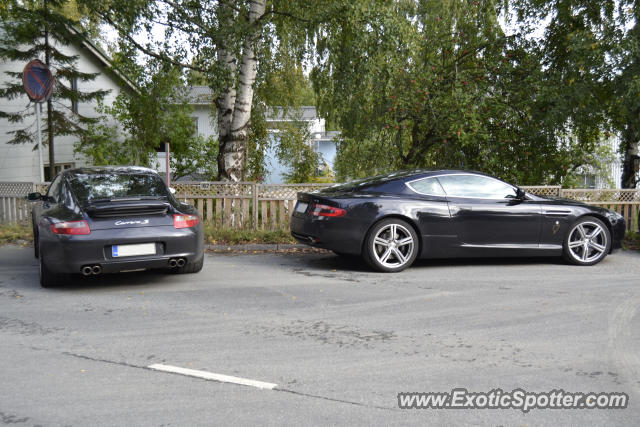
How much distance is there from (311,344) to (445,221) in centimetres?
410

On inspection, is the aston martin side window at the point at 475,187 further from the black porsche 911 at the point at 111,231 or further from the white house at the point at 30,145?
the white house at the point at 30,145

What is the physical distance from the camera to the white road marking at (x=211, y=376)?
443 centimetres

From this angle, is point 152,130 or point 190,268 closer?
point 190,268

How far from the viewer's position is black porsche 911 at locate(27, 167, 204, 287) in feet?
23.3

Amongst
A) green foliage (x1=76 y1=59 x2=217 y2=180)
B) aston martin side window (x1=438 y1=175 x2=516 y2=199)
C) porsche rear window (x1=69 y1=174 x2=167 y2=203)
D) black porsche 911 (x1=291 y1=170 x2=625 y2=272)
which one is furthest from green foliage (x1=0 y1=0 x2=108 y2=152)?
aston martin side window (x1=438 y1=175 x2=516 y2=199)

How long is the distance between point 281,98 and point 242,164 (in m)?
6.45

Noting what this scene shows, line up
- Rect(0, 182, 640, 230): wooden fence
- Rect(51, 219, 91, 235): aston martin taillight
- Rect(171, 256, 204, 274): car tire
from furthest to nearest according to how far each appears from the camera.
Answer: Rect(0, 182, 640, 230): wooden fence
Rect(171, 256, 204, 274): car tire
Rect(51, 219, 91, 235): aston martin taillight

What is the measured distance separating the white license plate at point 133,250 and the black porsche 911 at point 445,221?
239 cm

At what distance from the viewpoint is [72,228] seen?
280 inches

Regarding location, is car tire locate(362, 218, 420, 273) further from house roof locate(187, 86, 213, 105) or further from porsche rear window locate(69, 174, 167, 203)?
house roof locate(187, 86, 213, 105)

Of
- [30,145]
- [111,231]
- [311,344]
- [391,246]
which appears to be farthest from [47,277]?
[30,145]

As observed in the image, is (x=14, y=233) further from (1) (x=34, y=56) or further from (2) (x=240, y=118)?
(1) (x=34, y=56)

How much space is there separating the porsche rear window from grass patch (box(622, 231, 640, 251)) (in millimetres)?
8297

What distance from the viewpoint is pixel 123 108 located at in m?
23.3
